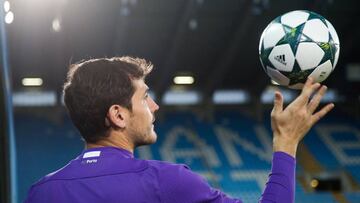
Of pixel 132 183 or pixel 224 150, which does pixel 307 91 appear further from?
pixel 224 150

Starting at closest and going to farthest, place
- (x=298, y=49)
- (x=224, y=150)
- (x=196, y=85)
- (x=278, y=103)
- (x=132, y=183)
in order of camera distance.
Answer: (x=132, y=183) → (x=278, y=103) → (x=298, y=49) → (x=224, y=150) → (x=196, y=85)

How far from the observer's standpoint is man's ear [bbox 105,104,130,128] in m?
2.26

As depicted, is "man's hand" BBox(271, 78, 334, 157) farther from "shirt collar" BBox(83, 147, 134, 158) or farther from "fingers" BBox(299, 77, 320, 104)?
"shirt collar" BBox(83, 147, 134, 158)

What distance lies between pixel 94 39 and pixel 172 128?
14.2 ft

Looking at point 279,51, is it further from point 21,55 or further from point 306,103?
point 21,55

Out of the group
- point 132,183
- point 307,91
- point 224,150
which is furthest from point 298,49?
point 224,150

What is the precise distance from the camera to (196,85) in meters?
20.0

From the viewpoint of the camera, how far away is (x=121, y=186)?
2105mm

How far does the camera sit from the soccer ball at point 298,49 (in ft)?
11.4

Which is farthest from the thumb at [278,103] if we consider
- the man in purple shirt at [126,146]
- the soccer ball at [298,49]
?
the soccer ball at [298,49]

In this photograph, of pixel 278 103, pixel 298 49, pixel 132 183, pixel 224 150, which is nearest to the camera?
pixel 132 183

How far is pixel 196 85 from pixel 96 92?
1773 centimetres

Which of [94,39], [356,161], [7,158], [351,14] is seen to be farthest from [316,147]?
[7,158]

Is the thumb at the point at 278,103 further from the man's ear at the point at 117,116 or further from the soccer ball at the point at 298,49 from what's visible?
the soccer ball at the point at 298,49
